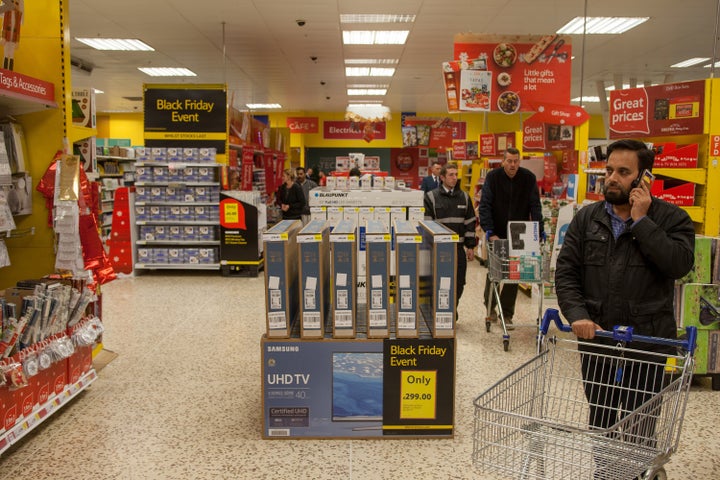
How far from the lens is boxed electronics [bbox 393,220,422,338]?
3.50 meters

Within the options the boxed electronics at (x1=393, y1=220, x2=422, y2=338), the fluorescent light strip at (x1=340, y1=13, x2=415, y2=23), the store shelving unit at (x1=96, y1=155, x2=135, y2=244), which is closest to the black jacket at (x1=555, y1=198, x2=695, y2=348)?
the boxed electronics at (x1=393, y1=220, x2=422, y2=338)

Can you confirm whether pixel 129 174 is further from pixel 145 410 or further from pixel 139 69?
pixel 145 410

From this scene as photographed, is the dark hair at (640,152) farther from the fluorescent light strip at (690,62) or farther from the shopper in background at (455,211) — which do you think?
the fluorescent light strip at (690,62)

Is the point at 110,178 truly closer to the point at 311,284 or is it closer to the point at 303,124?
the point at 303,124

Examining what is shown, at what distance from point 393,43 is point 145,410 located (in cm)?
893

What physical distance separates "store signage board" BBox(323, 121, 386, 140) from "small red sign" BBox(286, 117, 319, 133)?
2.70 meters

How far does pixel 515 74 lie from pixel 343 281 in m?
4.89

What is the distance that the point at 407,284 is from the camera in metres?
3.52

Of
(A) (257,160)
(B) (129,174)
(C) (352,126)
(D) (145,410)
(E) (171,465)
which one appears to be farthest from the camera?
(C) (352,126)

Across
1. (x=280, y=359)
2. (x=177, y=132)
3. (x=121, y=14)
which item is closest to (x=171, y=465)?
(x=280, y=359)

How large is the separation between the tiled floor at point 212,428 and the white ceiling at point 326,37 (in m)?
4.21

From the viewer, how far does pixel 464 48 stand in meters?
7.45

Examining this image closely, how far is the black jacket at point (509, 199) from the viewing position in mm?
5996

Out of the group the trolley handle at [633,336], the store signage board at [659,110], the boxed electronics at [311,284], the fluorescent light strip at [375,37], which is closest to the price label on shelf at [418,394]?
the boxed electronics at [311,284]
